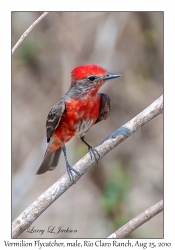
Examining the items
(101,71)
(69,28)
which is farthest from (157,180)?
(101,71)

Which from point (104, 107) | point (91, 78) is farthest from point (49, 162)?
point (91, 78)

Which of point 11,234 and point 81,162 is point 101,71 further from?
point 11,234

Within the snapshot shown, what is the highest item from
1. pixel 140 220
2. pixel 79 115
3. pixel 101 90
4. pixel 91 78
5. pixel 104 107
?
A: pixel 101 90

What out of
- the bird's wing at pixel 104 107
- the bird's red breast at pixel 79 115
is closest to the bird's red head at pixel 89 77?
the bird's red breast at pixel 79 115

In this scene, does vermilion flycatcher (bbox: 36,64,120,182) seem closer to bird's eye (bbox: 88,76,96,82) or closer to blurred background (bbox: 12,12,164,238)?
bird's eye (bbox: 88,76,96,82)

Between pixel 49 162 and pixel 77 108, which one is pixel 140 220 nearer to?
pixel 77 108

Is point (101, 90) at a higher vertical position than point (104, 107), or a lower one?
higher

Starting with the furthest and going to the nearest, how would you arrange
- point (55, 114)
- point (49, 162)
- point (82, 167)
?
point (49, 162) → point (55, 114) → point (82, 167)

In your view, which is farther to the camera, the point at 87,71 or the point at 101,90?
the point at 101,90
